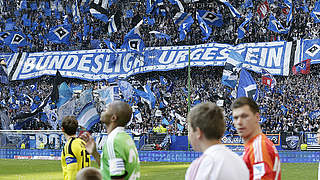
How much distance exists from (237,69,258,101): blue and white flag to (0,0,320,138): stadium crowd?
42 cm

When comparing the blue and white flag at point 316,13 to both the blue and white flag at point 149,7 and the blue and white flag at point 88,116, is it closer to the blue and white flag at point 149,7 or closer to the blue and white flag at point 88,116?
the blue and white flag at point 149,7

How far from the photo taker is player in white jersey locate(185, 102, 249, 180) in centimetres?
335

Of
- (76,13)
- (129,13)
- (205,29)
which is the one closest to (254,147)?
(205,29)

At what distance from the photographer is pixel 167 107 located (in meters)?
33.8

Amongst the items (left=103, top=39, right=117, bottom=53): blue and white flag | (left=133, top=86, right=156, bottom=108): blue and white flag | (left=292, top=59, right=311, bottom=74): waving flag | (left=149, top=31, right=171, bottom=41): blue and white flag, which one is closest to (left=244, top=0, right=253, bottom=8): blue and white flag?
(left=149, top=31, right=171, bottom=41): blue and white flag

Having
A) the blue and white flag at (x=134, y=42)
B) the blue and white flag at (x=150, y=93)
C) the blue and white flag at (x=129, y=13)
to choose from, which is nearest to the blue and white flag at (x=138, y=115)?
the blue and white flag at (x=150, y=93)

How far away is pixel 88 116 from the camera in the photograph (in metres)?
34.6

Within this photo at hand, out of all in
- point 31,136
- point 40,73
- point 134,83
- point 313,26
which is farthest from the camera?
point 40,73

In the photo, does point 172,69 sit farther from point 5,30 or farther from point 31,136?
point 5,30

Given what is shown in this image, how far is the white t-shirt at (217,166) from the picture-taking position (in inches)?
132

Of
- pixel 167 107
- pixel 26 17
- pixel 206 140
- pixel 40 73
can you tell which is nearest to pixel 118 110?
pixel 206 140

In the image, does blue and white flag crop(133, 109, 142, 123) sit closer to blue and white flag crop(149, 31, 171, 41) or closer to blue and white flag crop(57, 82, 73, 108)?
blue and white flag crop(57, 82, 73, 108)

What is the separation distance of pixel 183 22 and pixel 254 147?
1287 inches

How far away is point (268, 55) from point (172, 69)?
6.12m
